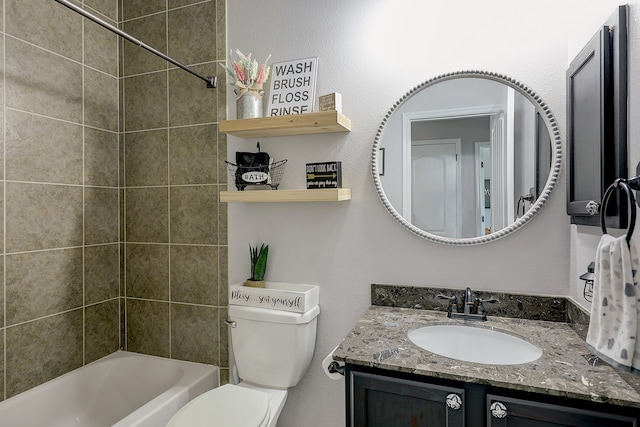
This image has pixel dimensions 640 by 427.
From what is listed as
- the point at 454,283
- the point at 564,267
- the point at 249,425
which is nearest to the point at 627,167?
the point at 564,267

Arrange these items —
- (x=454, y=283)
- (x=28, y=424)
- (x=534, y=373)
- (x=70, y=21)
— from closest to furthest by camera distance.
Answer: (x=534, y=373)
(x=454, y=283)
(x=28, y=424)
(x=70, y=21)

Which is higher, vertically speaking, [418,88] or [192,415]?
[418,88]

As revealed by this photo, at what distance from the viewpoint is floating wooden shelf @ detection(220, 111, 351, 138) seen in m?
1.54

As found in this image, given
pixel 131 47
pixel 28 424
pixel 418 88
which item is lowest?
pixel 28 424

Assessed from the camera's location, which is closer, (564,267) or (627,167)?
(627,167)

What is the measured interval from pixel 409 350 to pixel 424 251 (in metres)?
0.54

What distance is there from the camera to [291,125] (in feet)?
5.24

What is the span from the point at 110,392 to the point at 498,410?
194cm

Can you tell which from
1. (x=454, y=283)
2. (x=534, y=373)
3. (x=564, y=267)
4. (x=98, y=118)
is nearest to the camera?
(x=534, y=373)

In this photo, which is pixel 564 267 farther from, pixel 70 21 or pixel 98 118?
pixel 70 21

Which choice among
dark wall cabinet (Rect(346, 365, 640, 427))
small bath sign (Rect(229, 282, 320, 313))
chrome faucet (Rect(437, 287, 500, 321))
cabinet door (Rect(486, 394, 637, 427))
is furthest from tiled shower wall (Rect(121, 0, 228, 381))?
cabinet door (Rect(486, 394, 637, 427))

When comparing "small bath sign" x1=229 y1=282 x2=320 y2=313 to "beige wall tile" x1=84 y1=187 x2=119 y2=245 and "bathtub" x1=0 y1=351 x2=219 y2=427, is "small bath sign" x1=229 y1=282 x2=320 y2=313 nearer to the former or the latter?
"bathtub" x1=0 y1=351 x2=219 y2=427

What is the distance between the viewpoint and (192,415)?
4.42 feet

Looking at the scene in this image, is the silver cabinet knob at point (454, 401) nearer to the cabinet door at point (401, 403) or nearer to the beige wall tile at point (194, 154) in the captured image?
the cabinet door at point (401, 403)
